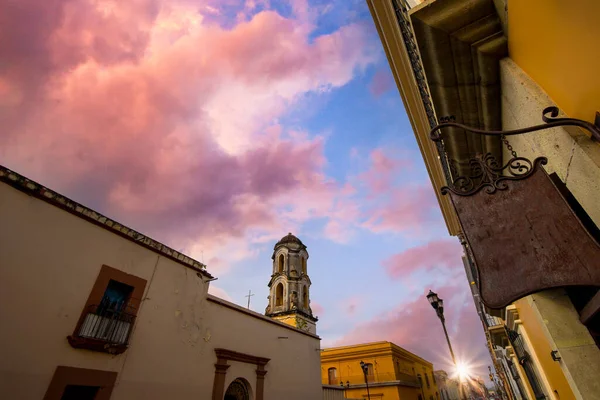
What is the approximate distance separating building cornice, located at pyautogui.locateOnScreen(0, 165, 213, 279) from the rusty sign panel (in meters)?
7.97

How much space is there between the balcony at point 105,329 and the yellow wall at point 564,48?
856cm

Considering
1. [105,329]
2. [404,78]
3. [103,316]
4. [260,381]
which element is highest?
[404,78]

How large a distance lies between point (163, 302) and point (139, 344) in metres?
1.19

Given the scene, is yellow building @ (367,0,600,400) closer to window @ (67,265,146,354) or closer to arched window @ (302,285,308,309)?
window @ (67,265,146,354)

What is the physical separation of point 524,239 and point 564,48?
4.60 ft

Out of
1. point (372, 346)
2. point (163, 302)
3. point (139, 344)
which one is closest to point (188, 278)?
point (163, 302)

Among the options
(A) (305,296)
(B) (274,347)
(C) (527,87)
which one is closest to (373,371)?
(A) (305,296)

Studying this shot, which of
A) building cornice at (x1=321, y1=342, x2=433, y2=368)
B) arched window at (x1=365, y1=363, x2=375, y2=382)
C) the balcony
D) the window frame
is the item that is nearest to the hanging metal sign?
the balcony

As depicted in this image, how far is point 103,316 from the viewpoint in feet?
21.2

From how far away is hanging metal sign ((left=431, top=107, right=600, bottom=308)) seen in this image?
169cm

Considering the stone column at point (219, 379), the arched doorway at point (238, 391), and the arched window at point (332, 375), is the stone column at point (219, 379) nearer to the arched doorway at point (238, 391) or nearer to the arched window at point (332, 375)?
the arched doorway at point (238, 391)

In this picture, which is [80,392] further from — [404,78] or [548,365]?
[548,365]

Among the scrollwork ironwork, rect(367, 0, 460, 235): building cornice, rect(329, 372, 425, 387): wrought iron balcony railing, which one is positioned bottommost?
the scrollwork ironwork

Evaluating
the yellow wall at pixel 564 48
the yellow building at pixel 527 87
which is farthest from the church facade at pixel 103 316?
the yellow wall at pixel 564 48
